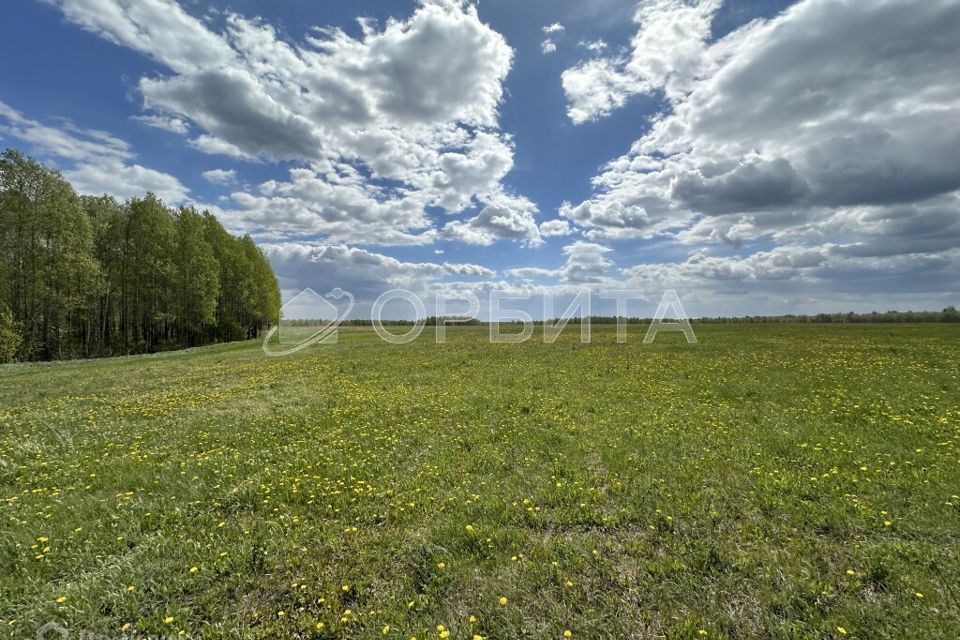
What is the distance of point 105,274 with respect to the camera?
40.4 meters

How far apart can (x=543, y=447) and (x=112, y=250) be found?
5611 cm

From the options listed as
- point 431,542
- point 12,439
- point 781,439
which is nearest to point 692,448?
point 781,439

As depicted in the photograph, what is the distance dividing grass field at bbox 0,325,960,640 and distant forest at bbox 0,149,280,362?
31.5m

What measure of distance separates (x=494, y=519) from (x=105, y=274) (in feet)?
169

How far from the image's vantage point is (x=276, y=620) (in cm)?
447

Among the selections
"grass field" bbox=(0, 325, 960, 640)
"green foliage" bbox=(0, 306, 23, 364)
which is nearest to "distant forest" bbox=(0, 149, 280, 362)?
"green foliage" bbox=(0, 306, 23, 364)

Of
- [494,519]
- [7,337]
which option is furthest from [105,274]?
[494,519]

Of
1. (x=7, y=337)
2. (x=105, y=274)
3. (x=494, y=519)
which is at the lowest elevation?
(x=494, y=519)

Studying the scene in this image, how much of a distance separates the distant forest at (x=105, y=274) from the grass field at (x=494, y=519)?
31.5 meters

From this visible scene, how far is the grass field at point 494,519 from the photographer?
443cm

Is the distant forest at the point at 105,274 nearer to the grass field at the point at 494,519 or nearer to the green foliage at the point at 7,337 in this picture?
the green foliage at the point at 7,337

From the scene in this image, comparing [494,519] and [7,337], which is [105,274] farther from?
[494,519]

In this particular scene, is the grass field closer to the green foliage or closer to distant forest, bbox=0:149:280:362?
the green foliage

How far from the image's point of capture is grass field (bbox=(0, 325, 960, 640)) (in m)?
4.43
